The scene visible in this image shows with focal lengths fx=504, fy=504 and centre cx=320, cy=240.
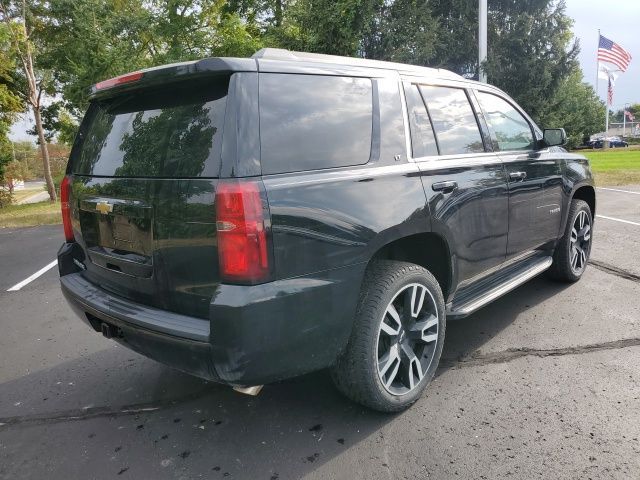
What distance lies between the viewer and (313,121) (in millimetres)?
2434

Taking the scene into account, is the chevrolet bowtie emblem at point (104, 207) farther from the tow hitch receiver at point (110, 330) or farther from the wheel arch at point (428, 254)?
the wheel arch at point (428, 254)

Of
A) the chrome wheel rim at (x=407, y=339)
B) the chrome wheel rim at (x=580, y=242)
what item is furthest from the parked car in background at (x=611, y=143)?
the chrome wheel rim at (x=407, y=339)

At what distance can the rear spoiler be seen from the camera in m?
2.23

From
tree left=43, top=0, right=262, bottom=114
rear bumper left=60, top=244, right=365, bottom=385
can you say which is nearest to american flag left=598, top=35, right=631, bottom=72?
tree left=43, top=0, right=262, bottom=114

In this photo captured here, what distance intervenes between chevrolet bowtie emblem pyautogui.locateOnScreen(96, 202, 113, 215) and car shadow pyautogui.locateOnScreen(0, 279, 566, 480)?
121cm

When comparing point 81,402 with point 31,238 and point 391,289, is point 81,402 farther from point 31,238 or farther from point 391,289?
point 31,238

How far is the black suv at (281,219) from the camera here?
2174mm

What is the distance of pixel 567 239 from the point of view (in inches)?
181

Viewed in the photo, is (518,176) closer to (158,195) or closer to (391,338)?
(391,338)

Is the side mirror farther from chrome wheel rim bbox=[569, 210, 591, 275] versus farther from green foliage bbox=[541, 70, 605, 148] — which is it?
green foliage bbox=[541, 70, 605, 148]

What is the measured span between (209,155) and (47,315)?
3611 mm

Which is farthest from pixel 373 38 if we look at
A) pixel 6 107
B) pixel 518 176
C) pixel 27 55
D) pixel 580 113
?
pixel 580 113

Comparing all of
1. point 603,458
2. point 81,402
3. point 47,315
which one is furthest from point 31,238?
point 603,458

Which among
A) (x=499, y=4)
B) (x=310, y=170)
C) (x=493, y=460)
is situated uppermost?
(x=499, y=4)
